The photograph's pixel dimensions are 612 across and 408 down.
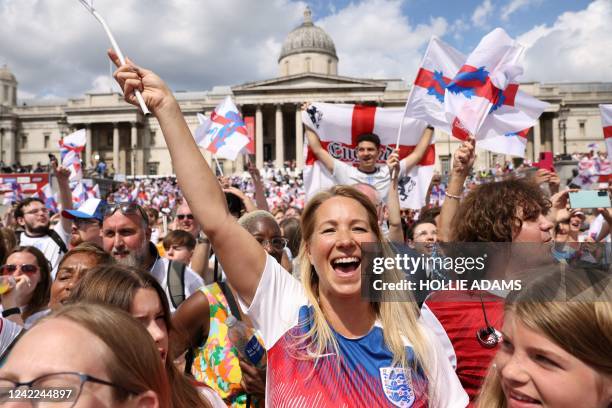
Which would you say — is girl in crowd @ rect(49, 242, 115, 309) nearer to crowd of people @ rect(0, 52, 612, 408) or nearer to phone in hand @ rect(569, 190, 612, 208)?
crowd of people @ rect(0, 52, 612, 408)

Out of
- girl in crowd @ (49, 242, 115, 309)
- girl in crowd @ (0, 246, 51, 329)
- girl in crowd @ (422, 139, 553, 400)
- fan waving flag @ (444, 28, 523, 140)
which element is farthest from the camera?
fan waving flag @ (444, 28, 523, 140)

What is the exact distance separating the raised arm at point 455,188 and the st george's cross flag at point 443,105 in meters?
1.90

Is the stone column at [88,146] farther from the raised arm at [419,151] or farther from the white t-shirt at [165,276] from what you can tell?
the white t-shirt at [165,276]

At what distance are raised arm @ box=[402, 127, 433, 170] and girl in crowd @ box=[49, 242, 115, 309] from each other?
12.8ft

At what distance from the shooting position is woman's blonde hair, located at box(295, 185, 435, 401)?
7.04 ft

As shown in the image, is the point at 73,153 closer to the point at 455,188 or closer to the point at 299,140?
the point at 455,188

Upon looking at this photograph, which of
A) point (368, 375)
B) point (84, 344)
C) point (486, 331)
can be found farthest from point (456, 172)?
point (84, 344)

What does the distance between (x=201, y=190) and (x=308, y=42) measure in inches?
2809

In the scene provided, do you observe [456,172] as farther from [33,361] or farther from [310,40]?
[310,40]

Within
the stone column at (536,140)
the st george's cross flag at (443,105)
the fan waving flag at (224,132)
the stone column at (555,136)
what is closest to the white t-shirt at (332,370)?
the st george's cross flag at (443,105)

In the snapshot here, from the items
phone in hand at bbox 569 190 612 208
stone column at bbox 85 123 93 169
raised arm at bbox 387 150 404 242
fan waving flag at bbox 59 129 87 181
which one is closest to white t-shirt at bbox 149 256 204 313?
raised arm at bbox 387 150 404 242

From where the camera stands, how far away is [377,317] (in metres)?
2.35

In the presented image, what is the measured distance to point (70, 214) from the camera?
5.86 metres

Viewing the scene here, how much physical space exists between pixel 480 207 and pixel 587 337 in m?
1.24
